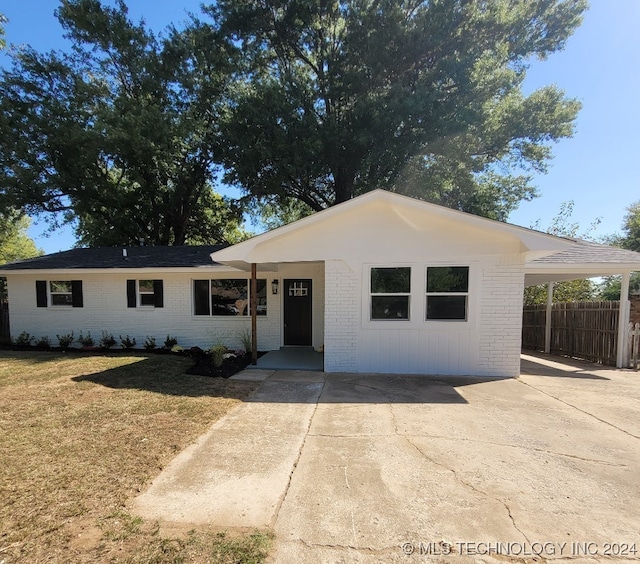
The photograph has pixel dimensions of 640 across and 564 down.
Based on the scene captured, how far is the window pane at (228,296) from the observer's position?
11.1m

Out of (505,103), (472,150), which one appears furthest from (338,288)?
(505,103)

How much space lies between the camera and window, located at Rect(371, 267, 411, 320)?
7.75 m

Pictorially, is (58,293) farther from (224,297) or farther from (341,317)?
(341,317)

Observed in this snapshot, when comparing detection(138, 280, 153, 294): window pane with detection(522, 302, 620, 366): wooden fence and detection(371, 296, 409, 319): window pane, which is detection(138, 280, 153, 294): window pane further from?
detection(522, 302, 620, 366): wooden fence

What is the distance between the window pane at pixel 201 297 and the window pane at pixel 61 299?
4.72 m

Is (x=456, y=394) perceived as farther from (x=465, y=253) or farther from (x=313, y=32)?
(x=313, y=32)

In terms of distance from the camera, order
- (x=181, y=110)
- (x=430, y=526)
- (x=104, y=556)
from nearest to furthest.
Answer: (x=104, y=556), (x=430, y=526), (x=181, y=110)

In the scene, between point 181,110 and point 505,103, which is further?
point 181,110

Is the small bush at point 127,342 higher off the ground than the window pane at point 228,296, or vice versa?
the window pane at point 228,296

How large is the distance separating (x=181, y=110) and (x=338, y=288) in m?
16.1

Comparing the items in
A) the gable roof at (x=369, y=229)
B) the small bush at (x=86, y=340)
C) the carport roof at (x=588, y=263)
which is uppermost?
the gable roof at (x=369, y=229)

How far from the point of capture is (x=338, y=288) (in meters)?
7.81

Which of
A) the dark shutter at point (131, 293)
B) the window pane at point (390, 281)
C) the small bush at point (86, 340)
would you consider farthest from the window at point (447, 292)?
the small bush at point (86, 340)

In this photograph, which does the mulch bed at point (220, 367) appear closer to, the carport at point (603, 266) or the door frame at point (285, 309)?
the door frame at point (285, 309)
